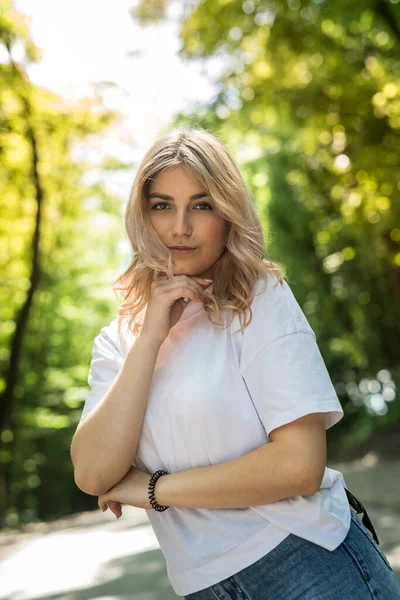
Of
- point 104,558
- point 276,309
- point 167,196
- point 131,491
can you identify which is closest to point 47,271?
point 104,558

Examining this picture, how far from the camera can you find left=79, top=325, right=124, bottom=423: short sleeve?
7.20 feet

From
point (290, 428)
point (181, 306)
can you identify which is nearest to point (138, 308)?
point (181, 306)

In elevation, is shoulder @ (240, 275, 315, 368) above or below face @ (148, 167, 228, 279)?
below

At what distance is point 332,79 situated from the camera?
353 inches

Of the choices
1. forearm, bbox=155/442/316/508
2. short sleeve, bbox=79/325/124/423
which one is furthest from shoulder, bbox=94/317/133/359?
forearm, bbox=155/442/316/508

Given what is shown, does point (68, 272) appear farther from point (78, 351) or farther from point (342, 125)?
point (342, 125)

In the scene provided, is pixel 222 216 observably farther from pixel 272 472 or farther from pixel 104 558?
pixel 104 558

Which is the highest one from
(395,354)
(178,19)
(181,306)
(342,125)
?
(178,19)

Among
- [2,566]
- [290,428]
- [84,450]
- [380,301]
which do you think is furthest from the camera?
[380,301]

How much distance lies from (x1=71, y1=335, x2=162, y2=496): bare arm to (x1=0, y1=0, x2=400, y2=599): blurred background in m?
0.67

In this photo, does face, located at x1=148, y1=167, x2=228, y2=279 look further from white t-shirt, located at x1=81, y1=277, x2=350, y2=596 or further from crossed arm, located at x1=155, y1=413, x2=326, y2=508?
crossed arm, located at x1=155, y1=413, x2=326, y2=508

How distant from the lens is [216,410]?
6.37 feet

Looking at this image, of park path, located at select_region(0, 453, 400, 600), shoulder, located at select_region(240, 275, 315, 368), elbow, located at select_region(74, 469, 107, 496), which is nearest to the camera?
shoulder, located at select_region(240, 275, 315, 368)

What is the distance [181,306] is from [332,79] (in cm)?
736
